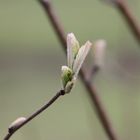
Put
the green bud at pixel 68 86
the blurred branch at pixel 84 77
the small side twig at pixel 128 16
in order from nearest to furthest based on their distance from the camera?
the green bud at pixel 68 86, the blurred branch at pixel 84 77, the small side twig at pixel 128 16

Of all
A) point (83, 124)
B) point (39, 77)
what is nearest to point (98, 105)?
point (83, 124)

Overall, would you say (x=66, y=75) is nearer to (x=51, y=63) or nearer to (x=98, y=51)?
(x=98, y=51)

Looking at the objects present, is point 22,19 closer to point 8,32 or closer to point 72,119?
point 8,32

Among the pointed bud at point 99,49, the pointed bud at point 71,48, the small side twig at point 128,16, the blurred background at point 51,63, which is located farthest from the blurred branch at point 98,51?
the blurred background at point 51,63

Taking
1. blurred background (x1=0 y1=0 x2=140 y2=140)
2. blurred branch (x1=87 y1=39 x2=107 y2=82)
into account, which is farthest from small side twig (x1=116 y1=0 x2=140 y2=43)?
blurred background (x1=0 y1=0 x2=140 y2=140)

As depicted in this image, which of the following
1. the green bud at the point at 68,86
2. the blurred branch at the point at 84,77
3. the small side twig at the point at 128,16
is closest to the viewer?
the green bud at the point at 68,86

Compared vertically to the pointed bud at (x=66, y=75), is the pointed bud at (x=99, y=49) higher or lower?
higher

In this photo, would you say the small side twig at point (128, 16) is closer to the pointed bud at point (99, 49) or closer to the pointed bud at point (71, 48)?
the pointed bud at point (99, 49)

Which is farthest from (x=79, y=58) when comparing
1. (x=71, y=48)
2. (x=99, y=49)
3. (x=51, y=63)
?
(x=51, y=63)
